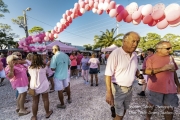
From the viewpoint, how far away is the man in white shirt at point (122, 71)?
5.69 ft

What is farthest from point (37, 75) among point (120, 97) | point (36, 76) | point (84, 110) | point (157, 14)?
point (157, 14)

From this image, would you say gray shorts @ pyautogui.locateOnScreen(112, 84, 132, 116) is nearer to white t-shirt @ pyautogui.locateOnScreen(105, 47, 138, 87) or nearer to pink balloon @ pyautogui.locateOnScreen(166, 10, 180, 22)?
white t-shirt @ pyautogui.locateOnScreen(105, 47, 138, 87)

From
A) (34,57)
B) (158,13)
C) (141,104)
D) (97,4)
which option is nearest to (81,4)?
(97,4)

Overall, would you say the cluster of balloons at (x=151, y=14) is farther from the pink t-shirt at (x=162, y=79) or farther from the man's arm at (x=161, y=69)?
the man's arm at (x=161, y=69)

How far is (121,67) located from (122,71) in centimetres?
7

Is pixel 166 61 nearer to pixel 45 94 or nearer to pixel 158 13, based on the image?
pixel 158 13

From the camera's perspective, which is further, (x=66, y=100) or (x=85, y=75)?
(x=85, y=75)

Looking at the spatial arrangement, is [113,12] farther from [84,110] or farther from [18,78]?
[18,78]

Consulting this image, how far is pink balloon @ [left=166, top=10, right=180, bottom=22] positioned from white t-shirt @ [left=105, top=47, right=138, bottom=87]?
251cm

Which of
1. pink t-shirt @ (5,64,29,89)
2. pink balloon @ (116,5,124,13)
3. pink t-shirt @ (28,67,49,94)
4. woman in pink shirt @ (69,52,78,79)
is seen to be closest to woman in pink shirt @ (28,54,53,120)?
pink t-shirt @ (28,67,49,94)

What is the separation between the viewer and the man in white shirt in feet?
5.69

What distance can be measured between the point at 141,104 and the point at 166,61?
1.76m

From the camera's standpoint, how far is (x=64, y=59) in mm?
3258

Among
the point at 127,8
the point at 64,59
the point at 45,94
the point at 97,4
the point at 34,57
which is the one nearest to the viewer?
the point at 34,57
